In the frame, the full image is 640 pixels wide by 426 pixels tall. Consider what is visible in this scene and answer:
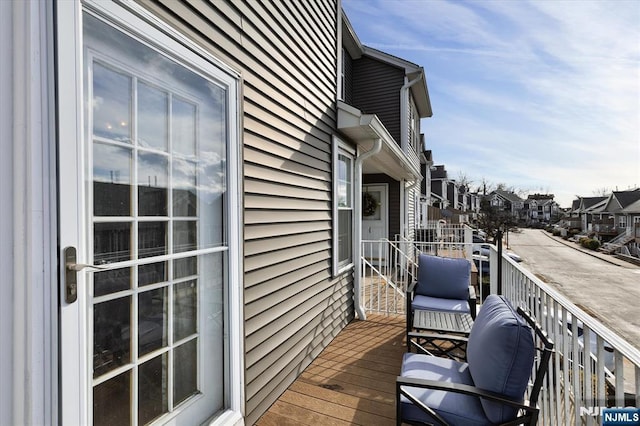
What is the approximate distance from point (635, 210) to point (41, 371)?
43245 millimetres

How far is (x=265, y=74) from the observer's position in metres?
2.38

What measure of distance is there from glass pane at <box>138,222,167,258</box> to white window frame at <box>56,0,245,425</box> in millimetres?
370

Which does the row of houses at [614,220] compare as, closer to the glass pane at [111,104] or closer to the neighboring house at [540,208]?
the neighboring house at [540,208]

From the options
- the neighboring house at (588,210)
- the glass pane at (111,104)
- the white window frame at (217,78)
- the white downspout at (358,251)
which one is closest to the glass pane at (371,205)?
the white downspout at (358,251)

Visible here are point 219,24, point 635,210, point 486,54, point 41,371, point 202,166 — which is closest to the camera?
point 41,371

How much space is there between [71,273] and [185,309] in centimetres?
63

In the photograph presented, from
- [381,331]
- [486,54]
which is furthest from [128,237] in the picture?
[486,54]

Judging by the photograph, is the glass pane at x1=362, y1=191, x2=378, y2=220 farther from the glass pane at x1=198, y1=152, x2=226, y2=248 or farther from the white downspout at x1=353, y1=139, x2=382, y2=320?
the glass pane at x1=198, y1=152, x2=226, y2=248

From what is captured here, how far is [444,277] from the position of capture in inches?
148

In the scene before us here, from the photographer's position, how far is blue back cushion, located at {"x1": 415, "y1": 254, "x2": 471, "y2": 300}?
3.67 meters

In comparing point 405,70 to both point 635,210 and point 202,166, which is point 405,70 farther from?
point 635,210

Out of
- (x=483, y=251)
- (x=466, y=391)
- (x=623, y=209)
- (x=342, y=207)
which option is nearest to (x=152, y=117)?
(x=466, y=391)

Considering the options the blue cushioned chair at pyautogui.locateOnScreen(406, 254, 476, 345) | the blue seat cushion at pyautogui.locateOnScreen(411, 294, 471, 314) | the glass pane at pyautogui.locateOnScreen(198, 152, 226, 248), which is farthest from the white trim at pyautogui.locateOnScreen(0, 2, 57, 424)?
the blue seat cushion at pyautogui.locateOnScreen(411, 294, 471, 314)

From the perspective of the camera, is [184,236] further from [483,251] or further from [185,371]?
[483,251]
